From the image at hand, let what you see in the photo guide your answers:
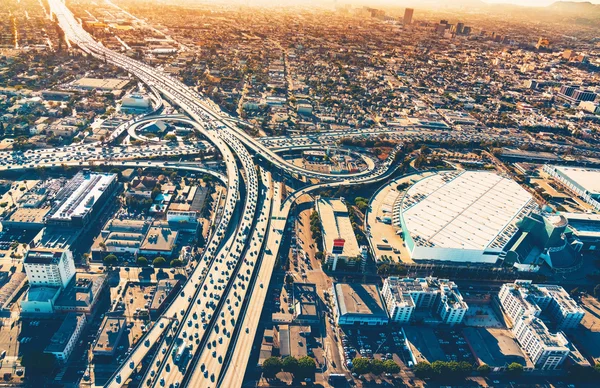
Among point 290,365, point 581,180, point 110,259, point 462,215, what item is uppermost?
point 581,180

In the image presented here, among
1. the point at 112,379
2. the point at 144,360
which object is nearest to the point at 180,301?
the point at 144,360

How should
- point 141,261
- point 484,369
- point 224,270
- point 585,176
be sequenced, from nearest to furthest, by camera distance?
1. point 484,369
2. point 224,270
3. point 141,261
4. point 585,176

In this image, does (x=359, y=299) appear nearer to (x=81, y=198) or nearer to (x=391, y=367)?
(x=391, y=367)

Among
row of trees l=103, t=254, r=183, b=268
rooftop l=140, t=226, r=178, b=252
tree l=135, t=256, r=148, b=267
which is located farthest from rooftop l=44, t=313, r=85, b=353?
rooftop l=140, t=226, r=178, b=252

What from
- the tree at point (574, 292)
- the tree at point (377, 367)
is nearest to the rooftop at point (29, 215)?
the tree at point (377, 367)

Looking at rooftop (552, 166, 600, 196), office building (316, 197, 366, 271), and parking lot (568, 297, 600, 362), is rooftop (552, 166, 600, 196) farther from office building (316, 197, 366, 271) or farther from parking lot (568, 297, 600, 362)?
office building (316, 197, 366, 271)

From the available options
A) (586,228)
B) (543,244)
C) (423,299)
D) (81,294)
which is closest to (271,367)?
(423,299)

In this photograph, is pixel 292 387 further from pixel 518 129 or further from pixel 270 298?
pixel 518 129

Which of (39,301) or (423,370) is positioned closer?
(423,370)
